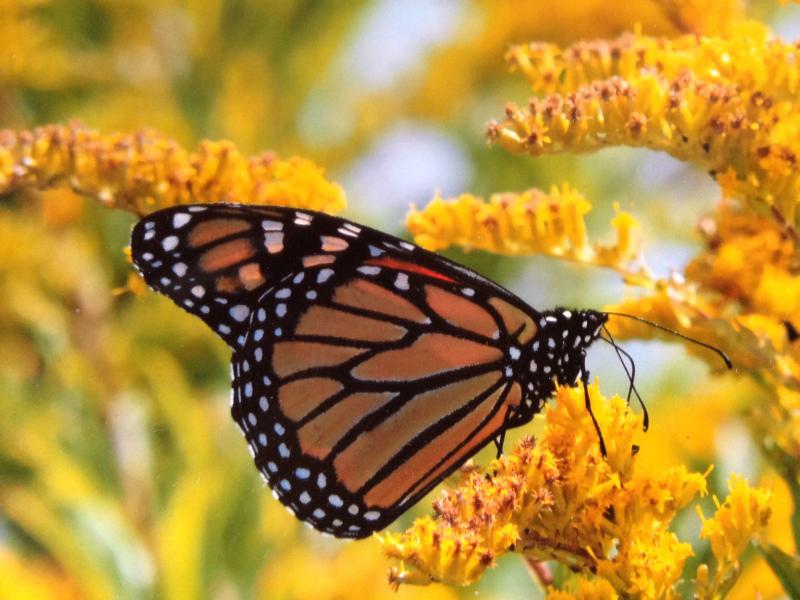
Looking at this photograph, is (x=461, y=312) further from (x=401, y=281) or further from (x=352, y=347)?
(x=352, y=347)

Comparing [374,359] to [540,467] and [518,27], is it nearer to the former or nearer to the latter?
[540,467]

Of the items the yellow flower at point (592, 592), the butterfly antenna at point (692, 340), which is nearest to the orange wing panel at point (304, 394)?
the butterfly antenna at point (692, 340)

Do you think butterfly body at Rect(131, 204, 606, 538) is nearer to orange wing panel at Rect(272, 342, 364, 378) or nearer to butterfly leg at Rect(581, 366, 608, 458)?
orange wing panel at Rect(272, 342, 364, 378)

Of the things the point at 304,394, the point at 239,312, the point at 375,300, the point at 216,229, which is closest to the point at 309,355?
the point at 304,394

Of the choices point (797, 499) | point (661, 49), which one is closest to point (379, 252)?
point (661, 49)

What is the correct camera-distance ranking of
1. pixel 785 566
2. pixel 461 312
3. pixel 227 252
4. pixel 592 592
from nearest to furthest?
pixel 592 592
pixel 785 566
pixel 227 252
pixel 461 312

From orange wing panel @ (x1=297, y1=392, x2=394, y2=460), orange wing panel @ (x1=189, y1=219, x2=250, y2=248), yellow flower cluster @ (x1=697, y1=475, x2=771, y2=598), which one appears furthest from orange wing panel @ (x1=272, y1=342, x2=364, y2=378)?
yellow flower cluster @ (x1=697, y1=475, x2=771, y2=598)

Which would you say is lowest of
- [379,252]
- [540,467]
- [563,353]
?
[540,467]
